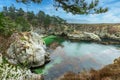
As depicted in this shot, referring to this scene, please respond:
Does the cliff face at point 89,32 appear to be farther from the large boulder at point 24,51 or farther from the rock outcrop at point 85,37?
the large boulder at point 24,51

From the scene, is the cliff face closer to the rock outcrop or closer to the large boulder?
the rock outcrop

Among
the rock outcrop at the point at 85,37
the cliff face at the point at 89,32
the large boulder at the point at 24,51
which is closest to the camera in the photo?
the large boulder at the point at 24,51

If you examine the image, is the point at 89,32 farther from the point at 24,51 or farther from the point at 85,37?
the point at 24,51

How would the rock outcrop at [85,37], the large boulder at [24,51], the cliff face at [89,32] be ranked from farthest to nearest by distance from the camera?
the cliff face at [89,32], the rock outcrop at [85,37], the large boulder at [24,51]

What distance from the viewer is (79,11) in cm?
1238

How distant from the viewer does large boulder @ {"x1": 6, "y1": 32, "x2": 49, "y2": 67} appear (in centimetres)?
3276

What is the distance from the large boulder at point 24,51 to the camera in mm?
32759

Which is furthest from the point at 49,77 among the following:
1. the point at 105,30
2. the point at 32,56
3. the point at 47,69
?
the point at 105,30

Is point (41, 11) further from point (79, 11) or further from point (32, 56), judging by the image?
point (79, 11)

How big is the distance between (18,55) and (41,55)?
13.7ft

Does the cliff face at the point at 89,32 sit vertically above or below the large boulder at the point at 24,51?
below

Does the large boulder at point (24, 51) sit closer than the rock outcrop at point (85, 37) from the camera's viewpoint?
Yes

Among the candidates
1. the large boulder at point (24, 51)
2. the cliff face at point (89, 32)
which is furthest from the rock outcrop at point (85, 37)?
the large boulder at point (24, 51)

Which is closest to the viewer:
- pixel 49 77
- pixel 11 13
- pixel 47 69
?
pixel 49 77
